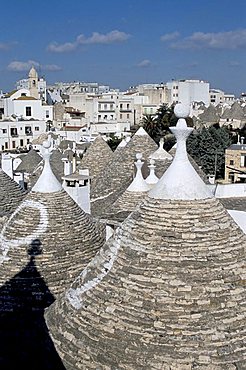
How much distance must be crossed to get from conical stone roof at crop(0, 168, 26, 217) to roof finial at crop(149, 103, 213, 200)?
26.5ft

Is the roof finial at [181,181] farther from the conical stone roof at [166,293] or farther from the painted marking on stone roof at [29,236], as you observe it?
the painted marking on stone roof at [29,236]

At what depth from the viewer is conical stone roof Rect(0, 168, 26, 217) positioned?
15015mm

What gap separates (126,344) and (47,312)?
1.89 metres

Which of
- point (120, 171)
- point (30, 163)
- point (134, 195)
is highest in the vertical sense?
point (120, 171)

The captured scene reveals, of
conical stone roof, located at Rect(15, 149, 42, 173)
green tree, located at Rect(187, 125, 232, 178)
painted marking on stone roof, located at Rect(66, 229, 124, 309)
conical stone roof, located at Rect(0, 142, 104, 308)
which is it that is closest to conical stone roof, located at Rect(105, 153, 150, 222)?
conical stone roof, located at Rect(0, 142, 104, 308)

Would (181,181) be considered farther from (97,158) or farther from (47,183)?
(97,158)

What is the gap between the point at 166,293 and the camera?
682 centimetres

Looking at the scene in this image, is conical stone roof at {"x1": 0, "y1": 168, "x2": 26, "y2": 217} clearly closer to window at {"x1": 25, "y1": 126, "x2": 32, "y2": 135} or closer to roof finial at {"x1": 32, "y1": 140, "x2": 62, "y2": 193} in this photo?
roof finial at {"x1": 32, "y1": 140, "x2": 62, "y2": 193}

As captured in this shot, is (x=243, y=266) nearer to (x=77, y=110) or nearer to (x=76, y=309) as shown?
(x=76, y=309)

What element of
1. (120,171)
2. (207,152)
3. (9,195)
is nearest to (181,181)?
(9,195)

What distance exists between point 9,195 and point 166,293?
9.75 meters

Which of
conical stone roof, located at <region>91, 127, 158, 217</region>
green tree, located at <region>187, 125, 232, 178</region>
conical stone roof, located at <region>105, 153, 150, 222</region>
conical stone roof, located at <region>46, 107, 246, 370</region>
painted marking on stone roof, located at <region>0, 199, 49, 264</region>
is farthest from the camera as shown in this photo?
green tree, located at <region>187, 125, 232, 178</region>

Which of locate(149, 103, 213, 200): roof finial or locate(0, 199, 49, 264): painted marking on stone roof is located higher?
locate(149, 103, 213, 200): roof finial

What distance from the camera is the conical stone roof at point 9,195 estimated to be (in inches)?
591
